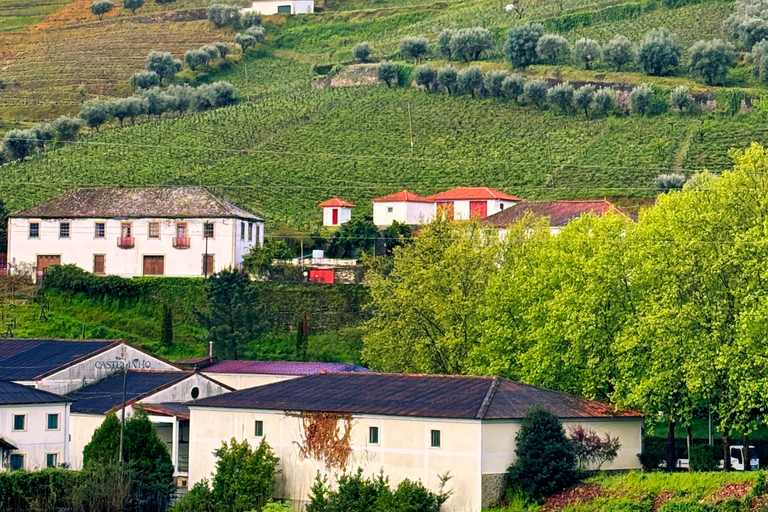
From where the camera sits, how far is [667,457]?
49.1 metres

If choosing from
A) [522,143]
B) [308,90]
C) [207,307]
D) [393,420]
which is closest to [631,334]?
[393,420]

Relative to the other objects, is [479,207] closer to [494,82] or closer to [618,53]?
[494,82]

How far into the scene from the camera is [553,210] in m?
84.9

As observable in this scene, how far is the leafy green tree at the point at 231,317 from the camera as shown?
72875 mm

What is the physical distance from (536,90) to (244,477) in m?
78.3

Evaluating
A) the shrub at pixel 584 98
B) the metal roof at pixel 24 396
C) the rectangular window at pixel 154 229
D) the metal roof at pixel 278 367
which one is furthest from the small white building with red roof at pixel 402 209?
the metal roof at pixel 24 396

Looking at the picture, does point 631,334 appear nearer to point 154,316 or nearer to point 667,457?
point 667,457

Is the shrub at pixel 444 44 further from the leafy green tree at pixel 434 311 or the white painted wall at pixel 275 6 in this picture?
the leafy green tree at pixel 434 311

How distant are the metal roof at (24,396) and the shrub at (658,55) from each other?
7974cm

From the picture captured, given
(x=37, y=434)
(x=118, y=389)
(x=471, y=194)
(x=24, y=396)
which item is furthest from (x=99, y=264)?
(x=37, y=434)

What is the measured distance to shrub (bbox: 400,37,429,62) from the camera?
5448 inches

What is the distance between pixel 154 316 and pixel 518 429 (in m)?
38.3

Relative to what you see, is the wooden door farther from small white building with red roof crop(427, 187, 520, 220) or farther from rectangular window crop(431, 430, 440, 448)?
rectangular window crop(431, 430, 440, 448)

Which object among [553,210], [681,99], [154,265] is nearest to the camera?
[154,265]
